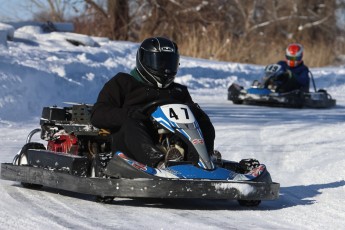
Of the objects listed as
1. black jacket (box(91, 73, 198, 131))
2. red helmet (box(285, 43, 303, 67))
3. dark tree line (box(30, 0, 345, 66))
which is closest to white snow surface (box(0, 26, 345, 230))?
black jacket (box(91, 73, 198, 131))

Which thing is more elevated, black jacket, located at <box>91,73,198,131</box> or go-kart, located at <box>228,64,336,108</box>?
black jacket, located at <box>91,73,198,131</box>

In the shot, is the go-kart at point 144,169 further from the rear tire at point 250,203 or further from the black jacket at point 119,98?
the black jacket at point 119,98

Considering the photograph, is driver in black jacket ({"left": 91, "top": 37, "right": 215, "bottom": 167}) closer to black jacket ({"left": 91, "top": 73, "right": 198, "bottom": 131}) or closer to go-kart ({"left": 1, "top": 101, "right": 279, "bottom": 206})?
black jacket ({"left": 91, "top": 73, "right": 198, "bottom": 131})

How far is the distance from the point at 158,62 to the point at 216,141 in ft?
13.6

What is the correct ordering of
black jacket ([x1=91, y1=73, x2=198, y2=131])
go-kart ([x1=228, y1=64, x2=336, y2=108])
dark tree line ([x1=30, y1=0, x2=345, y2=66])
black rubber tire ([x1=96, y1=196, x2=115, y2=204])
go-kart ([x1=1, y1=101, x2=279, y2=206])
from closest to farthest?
1. go-kart ([x1=1, y1=101, x2=279, y2=206])
2. black rubber tire ([x1=96, y1=196, x2=115, y2=204])
3. black jacket ([x1=91, y1=73, x2=198, y2=131])
4. go-kart ([x1=228, y1=64, x2=336, y2=108])
5. dark tree line ([x1=30, y1=0, x2=345, y2=66])

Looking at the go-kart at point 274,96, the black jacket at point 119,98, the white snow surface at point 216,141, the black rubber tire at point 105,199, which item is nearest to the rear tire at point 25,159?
the white snow surface at point 216,141

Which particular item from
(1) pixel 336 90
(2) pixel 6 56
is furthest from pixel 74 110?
(1) pixel 336 90

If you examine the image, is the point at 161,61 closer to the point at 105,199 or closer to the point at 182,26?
the point at 105,199

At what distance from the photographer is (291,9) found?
4706 centimetres

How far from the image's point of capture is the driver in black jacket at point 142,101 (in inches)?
279

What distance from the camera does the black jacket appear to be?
7383 millimetres

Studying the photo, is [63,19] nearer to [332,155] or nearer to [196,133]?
[332,155]

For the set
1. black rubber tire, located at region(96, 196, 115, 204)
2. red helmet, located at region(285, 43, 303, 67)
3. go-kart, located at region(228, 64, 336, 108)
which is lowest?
black rubber tire, located at region(96, 196, 115, 204)

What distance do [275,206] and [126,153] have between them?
49.0 inches
